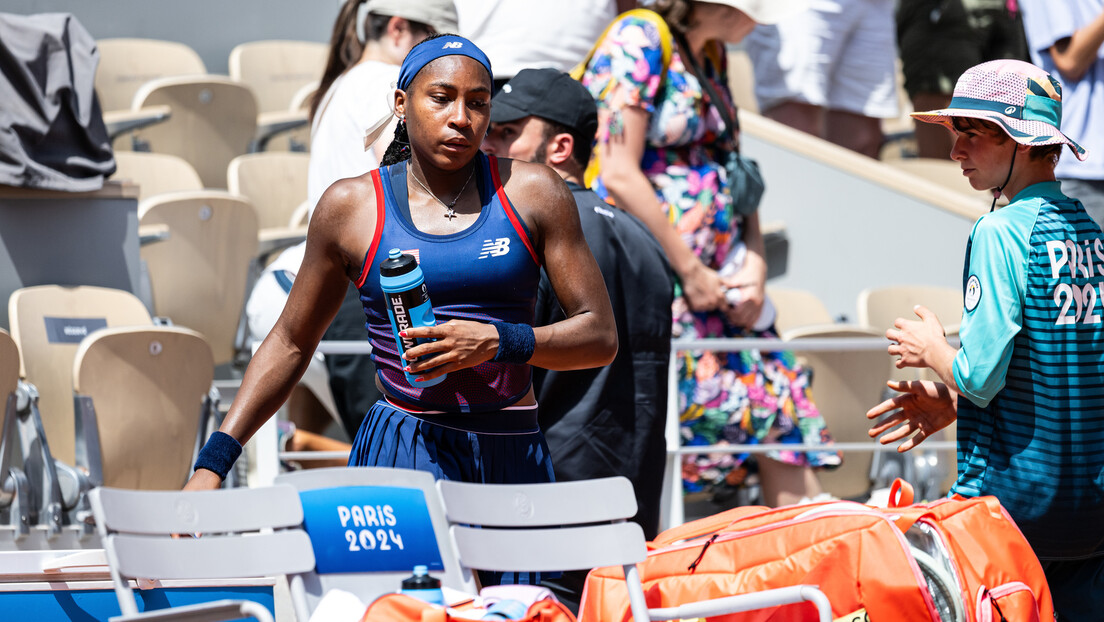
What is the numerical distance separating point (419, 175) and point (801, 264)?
400cm

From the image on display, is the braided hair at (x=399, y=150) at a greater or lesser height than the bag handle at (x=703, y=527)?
greater

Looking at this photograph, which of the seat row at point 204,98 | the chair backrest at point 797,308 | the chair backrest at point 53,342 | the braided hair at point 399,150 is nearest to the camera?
the braided hair at point 399,150

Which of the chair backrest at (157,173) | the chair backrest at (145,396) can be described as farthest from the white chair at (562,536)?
the chair backrest at (157,173)

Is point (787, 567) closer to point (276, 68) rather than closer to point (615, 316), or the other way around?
point (615, 316)

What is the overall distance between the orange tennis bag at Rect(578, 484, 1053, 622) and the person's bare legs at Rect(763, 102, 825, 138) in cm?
439

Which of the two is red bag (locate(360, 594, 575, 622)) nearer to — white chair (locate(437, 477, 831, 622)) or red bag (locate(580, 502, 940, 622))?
white chair (locate(437, 477, 831, 622))

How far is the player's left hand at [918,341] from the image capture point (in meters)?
2.47

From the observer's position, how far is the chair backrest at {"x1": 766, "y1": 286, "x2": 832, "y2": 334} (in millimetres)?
5465

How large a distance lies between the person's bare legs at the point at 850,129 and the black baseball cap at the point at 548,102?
3.83 m

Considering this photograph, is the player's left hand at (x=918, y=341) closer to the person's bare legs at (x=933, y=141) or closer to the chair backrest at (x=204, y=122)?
the chair backrest at (x=204, y=122)

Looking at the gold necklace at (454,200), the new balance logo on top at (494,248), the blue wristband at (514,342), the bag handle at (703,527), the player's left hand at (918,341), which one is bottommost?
the bag handle at (703,527)

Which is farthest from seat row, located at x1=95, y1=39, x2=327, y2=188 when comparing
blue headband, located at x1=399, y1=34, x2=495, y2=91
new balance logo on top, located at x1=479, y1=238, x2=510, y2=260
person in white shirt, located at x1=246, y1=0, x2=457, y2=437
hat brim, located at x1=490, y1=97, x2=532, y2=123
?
new balance logo on top, located at x1=479, y1=238, x2=510, y2=260

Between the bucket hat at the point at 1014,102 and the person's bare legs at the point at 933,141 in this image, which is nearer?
the bucket hat at the point at 1014,102

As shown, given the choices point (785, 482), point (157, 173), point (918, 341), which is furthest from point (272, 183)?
point (918, 341)
